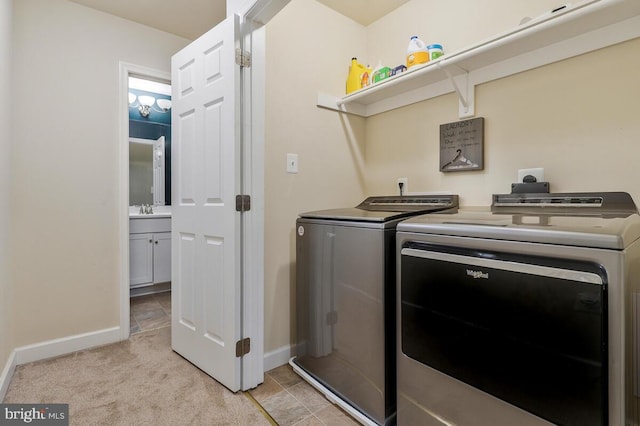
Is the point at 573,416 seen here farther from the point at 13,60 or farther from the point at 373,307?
the point at 13,60

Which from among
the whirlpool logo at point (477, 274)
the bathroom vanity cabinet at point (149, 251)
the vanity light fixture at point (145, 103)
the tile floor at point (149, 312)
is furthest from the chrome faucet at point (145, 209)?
the whirlpool logo at point (477, 274)

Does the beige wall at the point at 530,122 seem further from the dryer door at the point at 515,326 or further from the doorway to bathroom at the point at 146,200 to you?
the doorway to bathroom at the point at 146,200

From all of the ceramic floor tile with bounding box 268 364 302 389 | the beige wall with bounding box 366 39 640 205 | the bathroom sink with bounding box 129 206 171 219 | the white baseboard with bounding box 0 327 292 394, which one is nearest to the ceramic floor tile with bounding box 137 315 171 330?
the white baseboard with bounding box 0 327 292 394

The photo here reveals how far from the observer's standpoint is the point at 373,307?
4.47 feet

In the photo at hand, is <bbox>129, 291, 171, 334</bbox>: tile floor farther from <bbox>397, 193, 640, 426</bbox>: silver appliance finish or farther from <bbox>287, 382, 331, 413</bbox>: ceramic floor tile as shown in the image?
<bbox>397, 193, 640, 426</bbox>: silver appliance finish

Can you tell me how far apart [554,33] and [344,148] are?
4.12 ft

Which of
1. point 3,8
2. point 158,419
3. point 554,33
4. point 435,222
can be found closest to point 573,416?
point 435,222

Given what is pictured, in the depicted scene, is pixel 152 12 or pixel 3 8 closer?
pixel 3 8

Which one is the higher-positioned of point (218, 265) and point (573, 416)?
point (218, 265)

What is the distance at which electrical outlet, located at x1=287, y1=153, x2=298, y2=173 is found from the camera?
192 centimetres

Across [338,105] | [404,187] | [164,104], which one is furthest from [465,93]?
[164,104]

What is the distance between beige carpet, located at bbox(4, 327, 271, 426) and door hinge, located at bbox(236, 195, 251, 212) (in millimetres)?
956

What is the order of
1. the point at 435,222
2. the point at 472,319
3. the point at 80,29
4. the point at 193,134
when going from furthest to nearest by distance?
1. the point at 80,29
2. the point at 193,134
3. the point at 435,222
4. the point at 472,319

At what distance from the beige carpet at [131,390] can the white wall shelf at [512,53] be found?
1.81 metres
